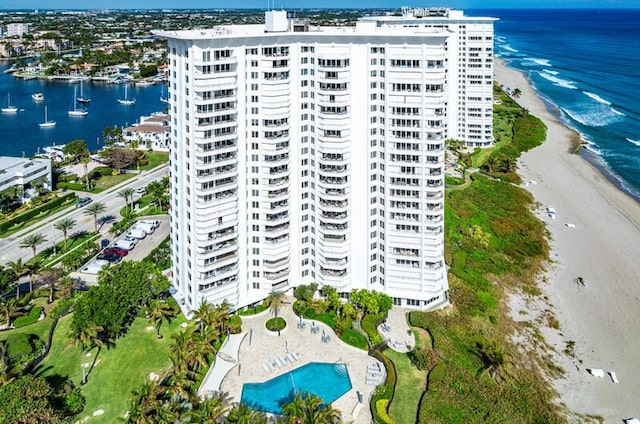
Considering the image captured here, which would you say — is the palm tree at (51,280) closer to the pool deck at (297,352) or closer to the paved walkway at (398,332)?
the pool deck at (297,352)

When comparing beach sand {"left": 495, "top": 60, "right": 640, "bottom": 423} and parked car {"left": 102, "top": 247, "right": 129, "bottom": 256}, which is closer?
beach sand {"left": 495, "top": 60, "right": 640, "bottom": 423}

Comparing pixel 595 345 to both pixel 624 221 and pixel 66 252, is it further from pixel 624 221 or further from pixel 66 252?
pixel 66 252

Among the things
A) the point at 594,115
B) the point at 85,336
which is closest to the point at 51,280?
the point at 85,336

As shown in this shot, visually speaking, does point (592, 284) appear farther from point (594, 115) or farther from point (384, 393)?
point (594, 115)

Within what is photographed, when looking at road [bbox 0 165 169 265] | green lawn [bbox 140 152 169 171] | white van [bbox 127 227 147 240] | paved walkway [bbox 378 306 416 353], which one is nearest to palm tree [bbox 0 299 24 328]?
road [bbox 0 165 169 265]

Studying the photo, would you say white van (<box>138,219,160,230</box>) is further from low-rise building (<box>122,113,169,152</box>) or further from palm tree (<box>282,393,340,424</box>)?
palm tree (<box>282,393,340,424</box>)

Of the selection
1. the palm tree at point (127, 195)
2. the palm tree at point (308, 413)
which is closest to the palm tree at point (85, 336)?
the palm tree at point (308, 413)
